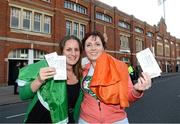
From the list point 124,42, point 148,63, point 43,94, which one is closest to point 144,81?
point 148,63

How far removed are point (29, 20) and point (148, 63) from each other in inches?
981

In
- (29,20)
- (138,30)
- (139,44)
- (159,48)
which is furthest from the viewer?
(159,48)

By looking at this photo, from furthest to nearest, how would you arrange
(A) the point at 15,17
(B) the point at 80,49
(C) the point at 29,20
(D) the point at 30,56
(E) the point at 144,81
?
(C) the point at 29,20 → (D) the point at 30,56 → (A) the point at 15,17 → (B) the point at 80,49 → (E) the point at 144,81

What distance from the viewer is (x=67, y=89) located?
312cm

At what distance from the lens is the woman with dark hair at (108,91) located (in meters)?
2.75

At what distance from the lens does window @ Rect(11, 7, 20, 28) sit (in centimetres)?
2466

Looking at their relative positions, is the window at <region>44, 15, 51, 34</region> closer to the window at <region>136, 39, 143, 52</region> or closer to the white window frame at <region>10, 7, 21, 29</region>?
the white window frame at <region>10, 7, 21, 29</region>

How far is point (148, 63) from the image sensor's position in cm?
262

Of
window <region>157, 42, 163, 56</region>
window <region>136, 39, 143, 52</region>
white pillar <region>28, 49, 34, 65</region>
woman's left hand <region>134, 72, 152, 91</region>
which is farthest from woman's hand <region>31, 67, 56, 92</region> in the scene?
window <region>157, 42, 163, 56</region>

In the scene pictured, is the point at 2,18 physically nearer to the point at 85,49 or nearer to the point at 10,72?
the point at 10,72

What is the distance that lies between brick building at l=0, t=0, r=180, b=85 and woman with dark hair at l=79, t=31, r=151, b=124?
2105cm

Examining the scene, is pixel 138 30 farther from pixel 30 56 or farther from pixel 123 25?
pixel 30 56

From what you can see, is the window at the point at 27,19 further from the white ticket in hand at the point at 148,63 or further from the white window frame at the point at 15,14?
the white ticket in hand at the point at 148,63

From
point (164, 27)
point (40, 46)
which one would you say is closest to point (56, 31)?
point (40, 46)
